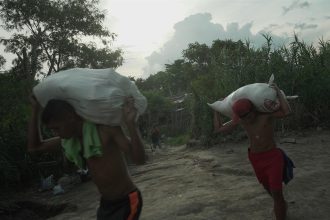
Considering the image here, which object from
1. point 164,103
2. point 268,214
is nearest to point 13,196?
point 268,214

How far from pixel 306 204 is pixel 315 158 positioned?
2.45 metres

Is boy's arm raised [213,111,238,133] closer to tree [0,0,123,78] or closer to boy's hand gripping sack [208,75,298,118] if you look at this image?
boy's hand gripping sack [208,75,298,118]

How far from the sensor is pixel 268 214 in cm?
376

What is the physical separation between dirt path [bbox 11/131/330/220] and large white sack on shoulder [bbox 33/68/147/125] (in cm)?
220

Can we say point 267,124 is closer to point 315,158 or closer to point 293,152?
point 315,158

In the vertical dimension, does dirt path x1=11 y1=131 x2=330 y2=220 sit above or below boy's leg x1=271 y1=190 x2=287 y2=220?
below

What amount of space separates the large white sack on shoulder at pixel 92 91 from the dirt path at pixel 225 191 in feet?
7.22

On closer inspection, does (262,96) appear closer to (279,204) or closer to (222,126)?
(222,126)

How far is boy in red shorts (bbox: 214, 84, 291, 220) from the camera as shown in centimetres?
327

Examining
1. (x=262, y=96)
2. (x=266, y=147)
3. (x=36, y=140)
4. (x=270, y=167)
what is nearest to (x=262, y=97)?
(x=262, y=96)

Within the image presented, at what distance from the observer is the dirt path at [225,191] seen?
3992 mm

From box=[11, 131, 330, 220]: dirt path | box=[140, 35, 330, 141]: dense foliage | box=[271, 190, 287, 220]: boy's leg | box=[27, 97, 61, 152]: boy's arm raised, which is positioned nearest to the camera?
box=[27, 97, 61, 152]: boy's arm raised

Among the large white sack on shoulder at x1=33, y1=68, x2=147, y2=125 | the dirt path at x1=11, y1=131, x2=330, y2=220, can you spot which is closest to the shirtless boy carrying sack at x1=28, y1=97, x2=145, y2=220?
the large white sack on shoulder at x1=33, y1=68, x2=147, y2=125

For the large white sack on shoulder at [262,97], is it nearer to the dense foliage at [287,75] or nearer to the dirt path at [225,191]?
the dirt path at [225,191]
